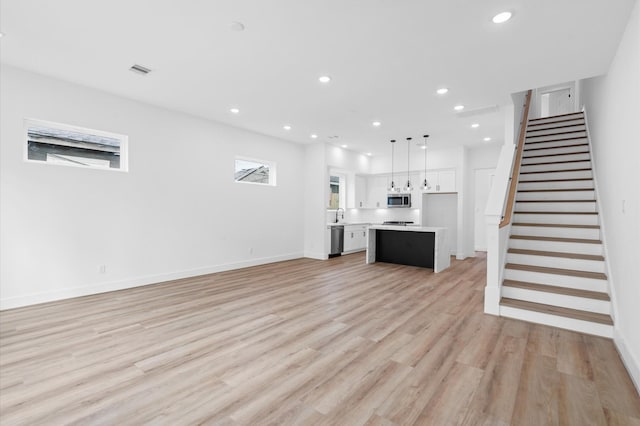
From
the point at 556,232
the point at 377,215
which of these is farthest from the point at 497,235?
the point at 377,215

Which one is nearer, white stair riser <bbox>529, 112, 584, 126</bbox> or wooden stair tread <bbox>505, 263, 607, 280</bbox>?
wooden stair tread <bbox>505, 263, 607, 280</bbox>

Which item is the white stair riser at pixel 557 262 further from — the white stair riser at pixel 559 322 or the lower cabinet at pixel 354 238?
the lower cabinet at pixel 354 238

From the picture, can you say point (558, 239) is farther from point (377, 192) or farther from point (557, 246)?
point (377, 192)

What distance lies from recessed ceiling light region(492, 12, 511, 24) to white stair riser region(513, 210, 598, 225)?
2.99m

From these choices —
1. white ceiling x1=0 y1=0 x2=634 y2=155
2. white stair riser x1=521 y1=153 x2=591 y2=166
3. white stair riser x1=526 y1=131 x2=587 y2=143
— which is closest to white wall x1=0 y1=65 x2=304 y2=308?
white ceiling x1=0 y1=0 x2=634 y2=155

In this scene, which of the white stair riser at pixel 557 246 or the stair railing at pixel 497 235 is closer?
the stair railing at pixel 497 235

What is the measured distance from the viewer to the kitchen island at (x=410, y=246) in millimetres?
5988

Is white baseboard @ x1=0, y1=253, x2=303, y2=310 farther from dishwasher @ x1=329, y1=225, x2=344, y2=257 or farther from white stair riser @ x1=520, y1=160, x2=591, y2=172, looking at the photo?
white stair riser @ x1=520, y1=160, x2=591, y2=172

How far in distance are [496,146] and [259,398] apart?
7.99 m

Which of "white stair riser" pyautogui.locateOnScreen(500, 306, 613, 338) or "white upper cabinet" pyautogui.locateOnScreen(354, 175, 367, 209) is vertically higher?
"white upper cabinet" pyautogui.locateOnScreen(354, 175, 367, 209)

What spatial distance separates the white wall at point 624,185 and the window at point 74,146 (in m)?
5.99

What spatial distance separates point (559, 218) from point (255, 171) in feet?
18.3

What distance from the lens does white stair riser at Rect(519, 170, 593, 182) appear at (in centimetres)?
477

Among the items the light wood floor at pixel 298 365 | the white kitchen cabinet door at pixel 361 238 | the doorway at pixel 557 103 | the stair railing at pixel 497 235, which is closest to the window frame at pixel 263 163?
the light wood floor at pixel 298 365
